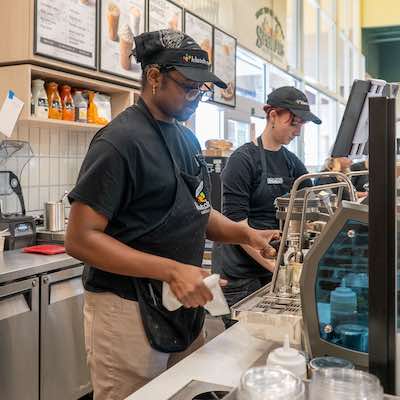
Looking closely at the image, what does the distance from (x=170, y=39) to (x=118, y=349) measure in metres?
0.85

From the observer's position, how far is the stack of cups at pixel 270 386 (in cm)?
89

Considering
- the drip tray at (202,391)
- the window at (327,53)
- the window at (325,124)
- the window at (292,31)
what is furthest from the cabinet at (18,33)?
the window at (325,124)

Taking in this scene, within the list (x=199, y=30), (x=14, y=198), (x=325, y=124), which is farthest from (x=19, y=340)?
(x=325, y=124)

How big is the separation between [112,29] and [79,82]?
0.43 metres

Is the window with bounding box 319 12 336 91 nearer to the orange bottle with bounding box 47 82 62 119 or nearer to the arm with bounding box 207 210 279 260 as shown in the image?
the orange bottle with bounding box 47 82 62 119

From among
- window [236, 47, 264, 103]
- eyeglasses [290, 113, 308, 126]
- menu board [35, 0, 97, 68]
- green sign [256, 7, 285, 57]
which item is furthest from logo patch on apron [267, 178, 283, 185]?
green sign [256, 7, 285, 57]

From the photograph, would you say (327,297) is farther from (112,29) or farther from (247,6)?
(247,6)

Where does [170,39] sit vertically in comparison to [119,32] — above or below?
below

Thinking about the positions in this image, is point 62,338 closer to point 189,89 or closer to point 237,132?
point 189,89

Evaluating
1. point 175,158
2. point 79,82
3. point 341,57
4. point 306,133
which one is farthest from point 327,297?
point 341,57

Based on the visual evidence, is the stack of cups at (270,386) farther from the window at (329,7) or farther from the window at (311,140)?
the window at (329,7)

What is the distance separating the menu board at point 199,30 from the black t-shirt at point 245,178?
6.74ft

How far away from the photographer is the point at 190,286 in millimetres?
1312

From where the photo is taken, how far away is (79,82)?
11.1ft
